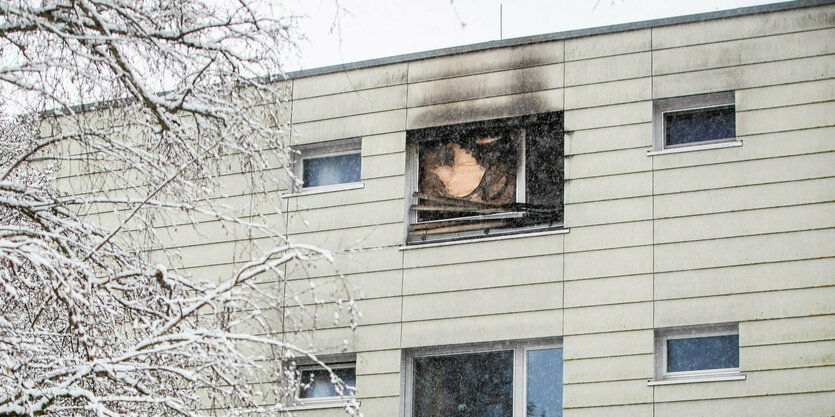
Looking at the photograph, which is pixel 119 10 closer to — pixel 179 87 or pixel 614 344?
pixel 179 87

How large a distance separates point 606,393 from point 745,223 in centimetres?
198

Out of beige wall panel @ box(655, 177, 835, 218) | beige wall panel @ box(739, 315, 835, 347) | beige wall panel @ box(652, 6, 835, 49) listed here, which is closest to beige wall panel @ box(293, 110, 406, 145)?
beige wall panel @ box(652, 6, 835, 49)

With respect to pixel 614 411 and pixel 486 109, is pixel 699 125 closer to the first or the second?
pixel 486 109

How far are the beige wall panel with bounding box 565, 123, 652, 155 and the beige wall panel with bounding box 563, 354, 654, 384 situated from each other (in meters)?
2.02

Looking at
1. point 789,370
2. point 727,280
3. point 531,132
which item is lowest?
point 789,370

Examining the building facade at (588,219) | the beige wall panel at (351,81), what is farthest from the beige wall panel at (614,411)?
the beige wall panel at (351,81)

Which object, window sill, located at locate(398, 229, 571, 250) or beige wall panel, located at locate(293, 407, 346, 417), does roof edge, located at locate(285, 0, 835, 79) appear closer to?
window sill, located at locate(398, 229, 571, 250)

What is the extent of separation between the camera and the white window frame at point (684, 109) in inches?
477

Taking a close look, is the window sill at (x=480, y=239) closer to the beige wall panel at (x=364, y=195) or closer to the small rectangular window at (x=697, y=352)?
the beige wall panel at (x=364, y=195)

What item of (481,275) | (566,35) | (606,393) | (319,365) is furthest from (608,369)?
(566,35)

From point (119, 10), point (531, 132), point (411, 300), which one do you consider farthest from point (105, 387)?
point (531, 132)

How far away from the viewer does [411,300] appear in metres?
12.9

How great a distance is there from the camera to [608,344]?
39.2ft

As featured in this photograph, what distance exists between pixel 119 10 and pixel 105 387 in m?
2.28
